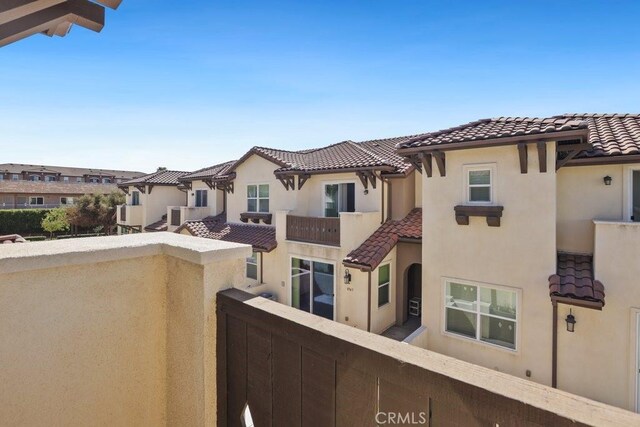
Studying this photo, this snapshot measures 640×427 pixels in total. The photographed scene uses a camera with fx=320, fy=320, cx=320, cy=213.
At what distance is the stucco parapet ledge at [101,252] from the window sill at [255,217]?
14258 millimetres

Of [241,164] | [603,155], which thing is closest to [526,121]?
[603,155]

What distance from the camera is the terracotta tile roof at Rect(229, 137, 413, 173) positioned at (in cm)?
1288

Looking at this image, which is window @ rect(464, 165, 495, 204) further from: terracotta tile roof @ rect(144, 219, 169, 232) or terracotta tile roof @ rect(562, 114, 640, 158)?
terracotta tile roof @ rect(144, 219, 169, 232)

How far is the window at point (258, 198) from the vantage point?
1731cm

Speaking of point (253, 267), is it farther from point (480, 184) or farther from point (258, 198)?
point (480, 184)

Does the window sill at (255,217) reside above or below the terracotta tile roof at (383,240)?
above

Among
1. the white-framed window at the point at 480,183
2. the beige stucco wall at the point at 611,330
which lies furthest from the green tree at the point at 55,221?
the beige stucco wall at the point at 611,330

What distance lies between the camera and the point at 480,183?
9.33m

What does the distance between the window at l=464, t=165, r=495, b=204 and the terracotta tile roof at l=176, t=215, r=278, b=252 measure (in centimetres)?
841

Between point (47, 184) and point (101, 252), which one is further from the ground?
point (47, 184)

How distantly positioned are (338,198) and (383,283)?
14.2 ft

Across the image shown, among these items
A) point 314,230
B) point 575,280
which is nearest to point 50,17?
point 575,280

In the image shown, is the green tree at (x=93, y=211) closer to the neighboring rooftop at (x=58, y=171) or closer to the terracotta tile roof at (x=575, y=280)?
the neighboring rooftop at (x=58, y=171)

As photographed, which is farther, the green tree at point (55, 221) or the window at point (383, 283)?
the green tree at point (55, 221)
